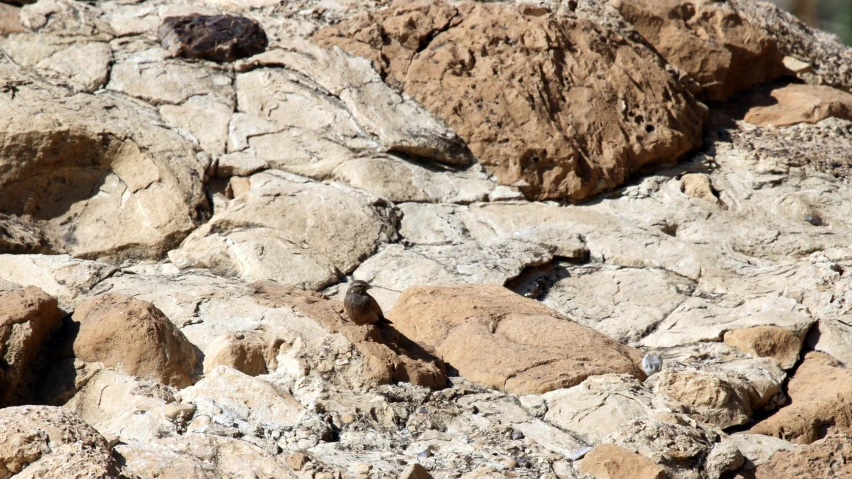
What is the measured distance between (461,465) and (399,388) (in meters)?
0.69

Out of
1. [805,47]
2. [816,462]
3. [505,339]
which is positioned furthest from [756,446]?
[805,47]

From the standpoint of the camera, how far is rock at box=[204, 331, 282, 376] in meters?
4.18

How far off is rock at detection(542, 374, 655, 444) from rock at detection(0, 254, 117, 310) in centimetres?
271

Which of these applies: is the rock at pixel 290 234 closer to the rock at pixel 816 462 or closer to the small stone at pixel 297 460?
the small stone at pixel 297 460

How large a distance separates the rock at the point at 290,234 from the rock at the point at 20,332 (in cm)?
137

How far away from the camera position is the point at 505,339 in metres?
4.71

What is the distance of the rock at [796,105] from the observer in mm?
7484

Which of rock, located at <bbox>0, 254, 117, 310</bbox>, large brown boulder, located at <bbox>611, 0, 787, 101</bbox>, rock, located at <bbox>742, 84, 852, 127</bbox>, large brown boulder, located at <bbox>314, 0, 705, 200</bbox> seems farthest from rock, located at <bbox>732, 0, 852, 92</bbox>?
rock, located at <bbox>0, 254, 117, 310</bbox>

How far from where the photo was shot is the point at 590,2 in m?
7.73

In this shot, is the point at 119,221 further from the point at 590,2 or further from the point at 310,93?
the point at 590,2

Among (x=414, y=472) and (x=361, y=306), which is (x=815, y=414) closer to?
(x=414, y=472)

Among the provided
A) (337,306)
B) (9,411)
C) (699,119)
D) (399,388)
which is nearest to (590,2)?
(699,119)

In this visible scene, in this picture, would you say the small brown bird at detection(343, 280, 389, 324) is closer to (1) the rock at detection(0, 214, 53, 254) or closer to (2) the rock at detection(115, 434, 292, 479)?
(2) the rock at detection(115, 434, 292, 479)

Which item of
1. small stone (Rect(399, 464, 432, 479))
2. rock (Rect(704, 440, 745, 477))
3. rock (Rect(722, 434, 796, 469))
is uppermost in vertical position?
small stone (Rect(399, 464, 432, 479))
